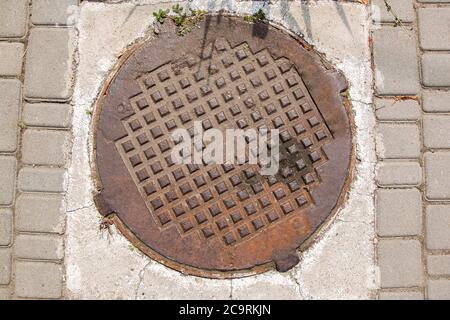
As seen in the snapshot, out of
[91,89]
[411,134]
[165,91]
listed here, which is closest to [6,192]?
[91,89]

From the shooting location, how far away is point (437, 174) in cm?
313

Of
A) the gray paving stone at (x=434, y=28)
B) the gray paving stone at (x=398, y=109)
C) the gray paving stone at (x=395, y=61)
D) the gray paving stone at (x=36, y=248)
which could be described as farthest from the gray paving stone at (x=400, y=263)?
the gray paving stone at (x=36, y=248)

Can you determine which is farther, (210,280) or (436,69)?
(436,69)

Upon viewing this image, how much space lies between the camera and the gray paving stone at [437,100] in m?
3.16

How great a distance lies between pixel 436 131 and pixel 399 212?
0.56 m

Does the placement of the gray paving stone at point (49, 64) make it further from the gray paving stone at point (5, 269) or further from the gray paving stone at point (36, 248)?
the gray paving stone at point (5, 269)

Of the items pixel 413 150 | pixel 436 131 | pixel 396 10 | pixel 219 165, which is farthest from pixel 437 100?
pixel 219 165

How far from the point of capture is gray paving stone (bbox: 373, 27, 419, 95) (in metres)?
3.16

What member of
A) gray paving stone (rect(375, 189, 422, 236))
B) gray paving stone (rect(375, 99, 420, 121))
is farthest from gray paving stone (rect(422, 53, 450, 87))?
gray paving stone (rect(375, 189, 422, 236))

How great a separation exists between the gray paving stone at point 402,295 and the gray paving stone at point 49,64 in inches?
89.8

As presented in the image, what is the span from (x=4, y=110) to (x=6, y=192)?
19.8 inches

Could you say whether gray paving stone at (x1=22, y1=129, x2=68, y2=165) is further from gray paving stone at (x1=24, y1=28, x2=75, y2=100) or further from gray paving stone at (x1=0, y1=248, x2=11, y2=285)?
gray paving stone at (x1=0, y1=248, x2=11, y2=285)

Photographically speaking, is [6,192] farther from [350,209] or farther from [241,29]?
[350,209]

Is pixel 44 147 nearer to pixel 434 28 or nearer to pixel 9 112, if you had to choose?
pixel 9 112
